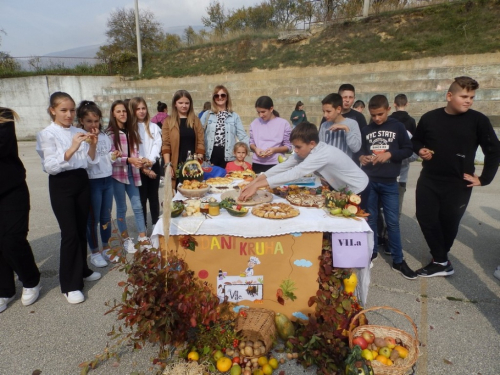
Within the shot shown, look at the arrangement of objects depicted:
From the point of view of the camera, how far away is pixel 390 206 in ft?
11.3

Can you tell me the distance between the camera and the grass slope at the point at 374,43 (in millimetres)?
13352

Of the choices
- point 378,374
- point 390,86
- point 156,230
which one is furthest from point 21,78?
point 378,374

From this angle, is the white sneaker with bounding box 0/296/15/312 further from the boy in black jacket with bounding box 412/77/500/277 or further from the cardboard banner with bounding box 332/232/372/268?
the boy in black jacket with bounding box 412/77/500/277

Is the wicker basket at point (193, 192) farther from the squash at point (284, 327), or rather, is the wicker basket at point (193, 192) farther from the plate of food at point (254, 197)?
the squash at point (284, 327)

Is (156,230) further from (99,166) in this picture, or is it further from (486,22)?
(486,22)

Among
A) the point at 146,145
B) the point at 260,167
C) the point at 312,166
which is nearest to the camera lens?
the point at 312,166

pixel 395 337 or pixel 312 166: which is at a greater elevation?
pixel 312 166

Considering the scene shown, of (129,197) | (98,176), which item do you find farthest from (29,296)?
(129,197)

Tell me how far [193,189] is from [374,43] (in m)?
15.5

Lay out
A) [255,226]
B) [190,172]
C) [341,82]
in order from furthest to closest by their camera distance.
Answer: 1. [341,82]
2. [190,172]
3. [255,226]

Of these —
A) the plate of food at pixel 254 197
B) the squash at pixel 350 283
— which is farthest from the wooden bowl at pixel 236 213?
the squash at pixel 350 283

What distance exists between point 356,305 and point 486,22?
16.3 meters

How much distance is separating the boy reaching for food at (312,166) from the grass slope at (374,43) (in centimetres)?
1317

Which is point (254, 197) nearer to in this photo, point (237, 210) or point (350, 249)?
point (237, 210)
